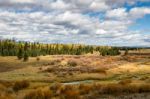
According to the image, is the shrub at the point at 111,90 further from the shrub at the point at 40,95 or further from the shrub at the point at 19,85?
the shrub at the point at 19,85

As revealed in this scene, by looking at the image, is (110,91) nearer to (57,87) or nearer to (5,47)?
(57,87)

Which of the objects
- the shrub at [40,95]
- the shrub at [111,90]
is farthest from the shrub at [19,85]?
the shrub at [111,90]

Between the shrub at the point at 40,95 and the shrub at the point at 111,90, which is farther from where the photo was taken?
the shrub at the point at 111,90

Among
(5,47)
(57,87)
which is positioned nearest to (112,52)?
(5,47)

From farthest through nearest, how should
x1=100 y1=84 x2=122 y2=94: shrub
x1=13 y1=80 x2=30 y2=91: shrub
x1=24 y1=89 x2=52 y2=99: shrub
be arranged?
x1=13 y1=80 x2=30 y2=91: shrub < x1=100 y1=84 x2=122 y2=94: shrub < x1=24 y1=89 x2=52 y2=99: shrub

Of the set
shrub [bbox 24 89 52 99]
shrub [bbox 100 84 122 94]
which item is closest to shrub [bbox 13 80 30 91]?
shrub [bbox 24 89 52 99]

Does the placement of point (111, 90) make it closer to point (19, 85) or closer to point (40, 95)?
point (40, 95)

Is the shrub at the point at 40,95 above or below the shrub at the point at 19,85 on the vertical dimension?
above

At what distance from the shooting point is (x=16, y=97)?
2209 cm

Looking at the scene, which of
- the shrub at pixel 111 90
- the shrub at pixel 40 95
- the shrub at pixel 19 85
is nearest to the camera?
the shrub at pixel 40 95

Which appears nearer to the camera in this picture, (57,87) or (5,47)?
(57,87)

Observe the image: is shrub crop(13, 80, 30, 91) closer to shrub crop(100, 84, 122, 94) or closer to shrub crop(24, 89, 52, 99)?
shrub crop(24, 89, 52, 99)

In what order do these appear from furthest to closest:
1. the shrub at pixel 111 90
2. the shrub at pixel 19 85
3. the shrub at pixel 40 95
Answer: the shrub at pixel 19 85, the shrub at pixel 111 90, the shrub at pixel 40 95

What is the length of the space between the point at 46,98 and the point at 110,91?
4612 millimetres
